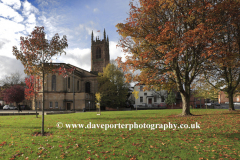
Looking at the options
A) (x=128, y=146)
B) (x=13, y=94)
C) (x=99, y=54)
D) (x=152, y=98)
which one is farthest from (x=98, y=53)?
(x=128, y=146)

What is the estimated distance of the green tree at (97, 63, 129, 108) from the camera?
2146 inches

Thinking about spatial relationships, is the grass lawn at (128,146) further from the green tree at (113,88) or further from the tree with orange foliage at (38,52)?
the green tree at (113,88)

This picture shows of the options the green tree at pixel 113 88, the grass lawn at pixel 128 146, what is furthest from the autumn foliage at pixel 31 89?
the green tree at pixel 113 88

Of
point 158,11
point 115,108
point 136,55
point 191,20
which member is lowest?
point 115,108

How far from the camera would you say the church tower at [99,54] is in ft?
323

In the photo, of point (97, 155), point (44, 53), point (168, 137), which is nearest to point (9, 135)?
point (44, 53)

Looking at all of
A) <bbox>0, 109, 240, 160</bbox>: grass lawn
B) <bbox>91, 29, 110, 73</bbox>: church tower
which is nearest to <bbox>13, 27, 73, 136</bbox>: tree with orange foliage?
<bbox>0, 109, 240, 160</bbox>: grass lawn

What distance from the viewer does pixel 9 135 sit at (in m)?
9.95

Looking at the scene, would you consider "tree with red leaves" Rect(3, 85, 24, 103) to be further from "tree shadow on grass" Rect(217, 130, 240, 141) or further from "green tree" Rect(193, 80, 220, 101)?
"tree shadow on grass" Rect(217, 130, 240, 141)

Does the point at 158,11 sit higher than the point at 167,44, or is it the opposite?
the point at 158,11

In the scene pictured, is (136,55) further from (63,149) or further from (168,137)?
(63,149)

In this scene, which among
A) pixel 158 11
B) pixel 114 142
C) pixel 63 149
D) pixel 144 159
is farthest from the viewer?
pixel 158 11

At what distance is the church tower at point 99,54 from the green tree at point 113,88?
3997 cm

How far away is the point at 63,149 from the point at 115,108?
160 ft
